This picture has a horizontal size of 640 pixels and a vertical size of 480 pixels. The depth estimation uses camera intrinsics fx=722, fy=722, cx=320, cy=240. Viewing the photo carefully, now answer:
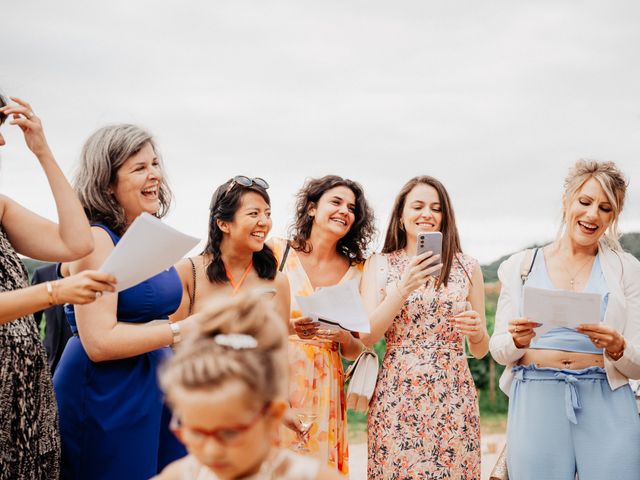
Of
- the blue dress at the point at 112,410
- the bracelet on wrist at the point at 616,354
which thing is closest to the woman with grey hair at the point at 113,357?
the blue dress at the point at 112,410

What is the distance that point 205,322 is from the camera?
6.45ft

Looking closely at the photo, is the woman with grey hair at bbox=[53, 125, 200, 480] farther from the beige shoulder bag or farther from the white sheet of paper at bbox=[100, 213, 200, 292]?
the beige shoulder bag

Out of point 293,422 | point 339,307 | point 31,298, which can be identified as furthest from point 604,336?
point 31,298

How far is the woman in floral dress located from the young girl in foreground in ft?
8.04

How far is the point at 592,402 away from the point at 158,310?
94.4 inches

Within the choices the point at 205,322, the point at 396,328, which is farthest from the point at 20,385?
the point at 396,328

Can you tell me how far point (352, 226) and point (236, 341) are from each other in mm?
3196

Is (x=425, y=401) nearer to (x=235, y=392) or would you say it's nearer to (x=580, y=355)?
(x=580, y=355)

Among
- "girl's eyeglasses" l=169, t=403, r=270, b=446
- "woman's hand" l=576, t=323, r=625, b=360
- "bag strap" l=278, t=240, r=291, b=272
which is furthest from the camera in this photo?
"bag strap" l=278, t=240, r=291, b=272

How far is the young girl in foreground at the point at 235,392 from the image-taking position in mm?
1828

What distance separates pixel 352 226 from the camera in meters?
5.05

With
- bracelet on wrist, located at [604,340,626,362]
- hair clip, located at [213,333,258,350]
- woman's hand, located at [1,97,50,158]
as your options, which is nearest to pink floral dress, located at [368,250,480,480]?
bracelet on wrist, located at [604,340,626,362]

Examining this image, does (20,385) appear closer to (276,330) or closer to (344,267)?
(276,330)

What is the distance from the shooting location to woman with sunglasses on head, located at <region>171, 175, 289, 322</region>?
423 centimetres
